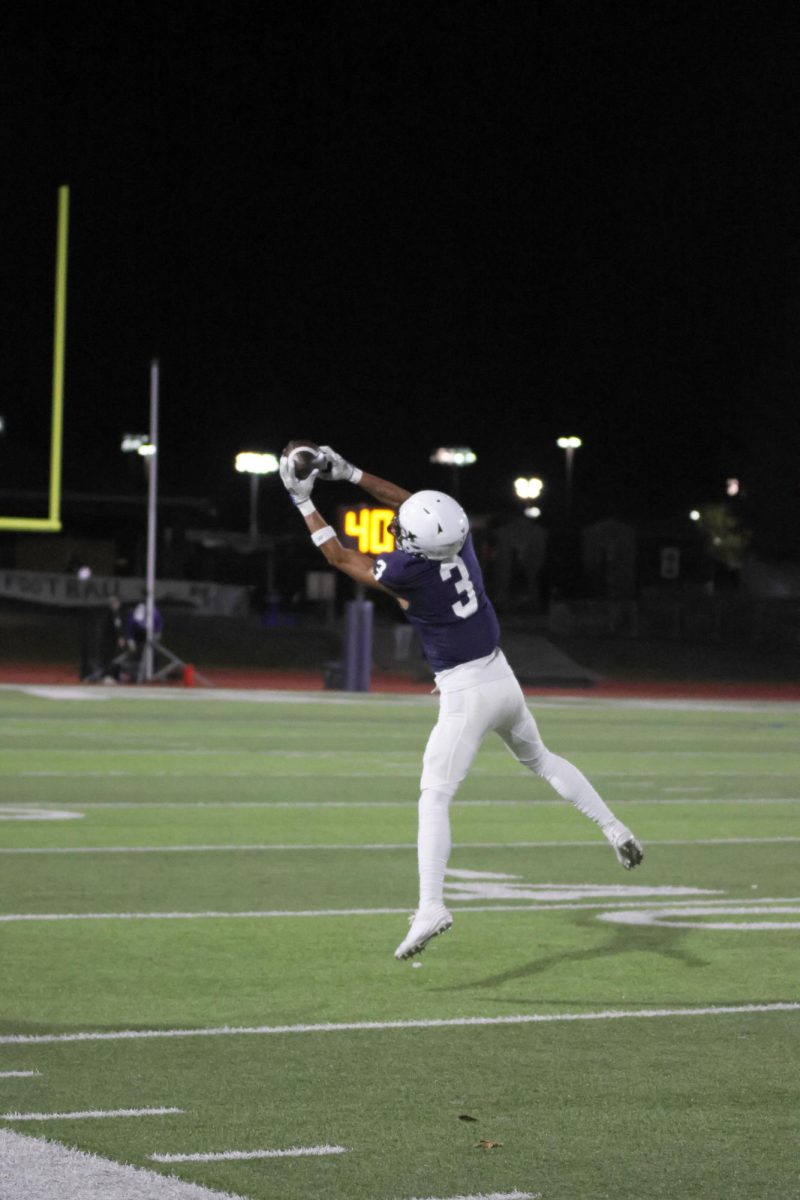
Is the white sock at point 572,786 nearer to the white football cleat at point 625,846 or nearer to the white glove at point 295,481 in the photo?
the white football cleat at point 625,846

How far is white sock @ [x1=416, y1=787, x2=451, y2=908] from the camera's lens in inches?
313

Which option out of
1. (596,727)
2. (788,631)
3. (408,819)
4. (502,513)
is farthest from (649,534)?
(408,819)

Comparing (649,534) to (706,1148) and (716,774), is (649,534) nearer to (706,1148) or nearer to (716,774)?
(716,774)

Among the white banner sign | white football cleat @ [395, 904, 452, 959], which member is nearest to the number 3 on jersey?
white football cleat @ [395, 904, 452, 959]

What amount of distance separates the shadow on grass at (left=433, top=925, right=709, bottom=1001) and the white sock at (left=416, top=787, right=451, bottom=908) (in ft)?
1.25

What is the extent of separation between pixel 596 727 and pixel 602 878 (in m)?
16.1

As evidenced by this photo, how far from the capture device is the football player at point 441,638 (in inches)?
313

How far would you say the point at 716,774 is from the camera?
19500mm

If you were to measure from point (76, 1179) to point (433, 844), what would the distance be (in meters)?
3.32

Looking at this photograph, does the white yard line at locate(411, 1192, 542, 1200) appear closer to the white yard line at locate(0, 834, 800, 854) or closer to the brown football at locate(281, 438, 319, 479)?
the brown football at locate(281, 438, 319, 479)

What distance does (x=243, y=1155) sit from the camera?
5.21m

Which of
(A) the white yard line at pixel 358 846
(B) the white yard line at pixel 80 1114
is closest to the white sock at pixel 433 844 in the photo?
(B) the white yard line at pixel 80 1114

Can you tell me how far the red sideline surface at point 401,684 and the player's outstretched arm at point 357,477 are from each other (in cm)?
2833

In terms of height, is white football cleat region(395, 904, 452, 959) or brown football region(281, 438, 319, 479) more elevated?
brown football region(281, 438, 319, 479)
